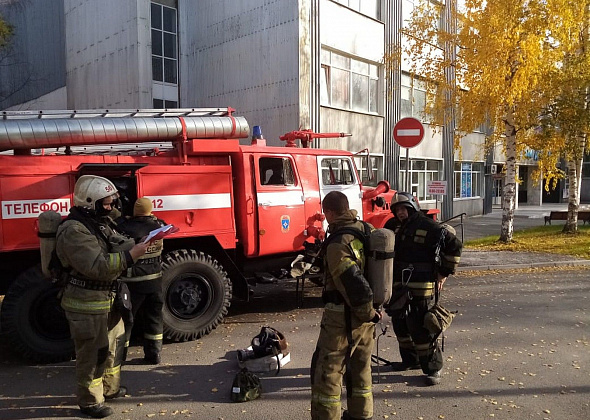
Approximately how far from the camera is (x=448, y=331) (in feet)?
20.1

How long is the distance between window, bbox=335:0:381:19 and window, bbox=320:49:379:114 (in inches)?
66.3

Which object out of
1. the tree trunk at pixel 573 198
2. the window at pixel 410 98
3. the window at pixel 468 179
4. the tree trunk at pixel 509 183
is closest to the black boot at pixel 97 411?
the tree trunk at pixel 509 183

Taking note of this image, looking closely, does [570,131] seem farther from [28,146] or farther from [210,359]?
[28,146]

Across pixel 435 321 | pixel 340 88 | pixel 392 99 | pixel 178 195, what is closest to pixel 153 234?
pixel 178 195

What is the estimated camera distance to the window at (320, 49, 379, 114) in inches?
622

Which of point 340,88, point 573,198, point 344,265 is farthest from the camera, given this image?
point 340,88

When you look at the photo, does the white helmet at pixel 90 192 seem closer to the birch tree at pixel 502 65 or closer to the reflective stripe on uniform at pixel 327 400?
the reflective stripe on uniform at pixel 327 400

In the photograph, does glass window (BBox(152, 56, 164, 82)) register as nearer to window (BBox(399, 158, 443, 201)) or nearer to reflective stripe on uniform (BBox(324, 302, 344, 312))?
window (BBox(399, 158, 443, 201))

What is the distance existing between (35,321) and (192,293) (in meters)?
1.69

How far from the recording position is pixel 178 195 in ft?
19.0

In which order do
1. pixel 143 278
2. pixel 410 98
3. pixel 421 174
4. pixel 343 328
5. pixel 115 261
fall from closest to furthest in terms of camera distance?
1. pixel 343 328
2. pixel 115 261
3. pixel 143 278
4. pixel 410 98
5. pixel 421 174

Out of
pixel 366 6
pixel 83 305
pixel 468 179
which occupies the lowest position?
pixel 83 305

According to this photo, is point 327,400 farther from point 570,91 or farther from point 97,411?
point 570,91

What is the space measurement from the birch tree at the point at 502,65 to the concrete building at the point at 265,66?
240 centimetres
